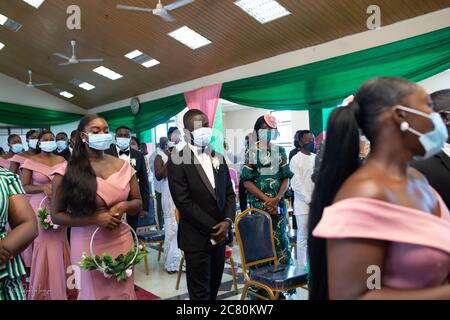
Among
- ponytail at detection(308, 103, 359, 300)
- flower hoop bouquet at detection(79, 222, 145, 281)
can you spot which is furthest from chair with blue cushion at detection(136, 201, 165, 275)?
ponytail at detection(308, 103, 359, 300)

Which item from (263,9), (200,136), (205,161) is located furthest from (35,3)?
(205,161)

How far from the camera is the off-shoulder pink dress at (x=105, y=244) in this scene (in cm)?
216

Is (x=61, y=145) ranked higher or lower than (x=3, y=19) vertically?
lower

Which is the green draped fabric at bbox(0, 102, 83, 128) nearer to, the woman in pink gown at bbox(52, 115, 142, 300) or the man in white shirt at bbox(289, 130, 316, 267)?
the man in white shirt at bbox(289, 130, 316, 267)

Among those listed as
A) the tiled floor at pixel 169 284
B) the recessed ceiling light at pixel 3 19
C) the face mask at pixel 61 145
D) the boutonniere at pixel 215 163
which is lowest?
the tiled floor at pixel 169 284

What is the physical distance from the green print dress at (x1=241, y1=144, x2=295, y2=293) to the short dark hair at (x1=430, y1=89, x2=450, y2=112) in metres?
1.60

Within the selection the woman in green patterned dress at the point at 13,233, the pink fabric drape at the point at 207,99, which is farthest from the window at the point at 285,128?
the woman in green patterned dress at the point at 13,233

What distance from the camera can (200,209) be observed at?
2.50m

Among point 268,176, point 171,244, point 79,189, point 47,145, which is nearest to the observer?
point 79,189

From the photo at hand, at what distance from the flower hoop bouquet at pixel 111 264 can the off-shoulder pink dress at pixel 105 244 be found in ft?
0.17

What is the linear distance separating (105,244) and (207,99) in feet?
19.6

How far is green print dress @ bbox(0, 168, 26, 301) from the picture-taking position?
1.42m

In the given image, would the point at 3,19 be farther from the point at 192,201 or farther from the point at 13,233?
the point at 13,233

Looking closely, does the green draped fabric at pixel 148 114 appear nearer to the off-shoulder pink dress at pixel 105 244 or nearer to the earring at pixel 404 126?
the off-shoulder pink dress at pixel 105 244
